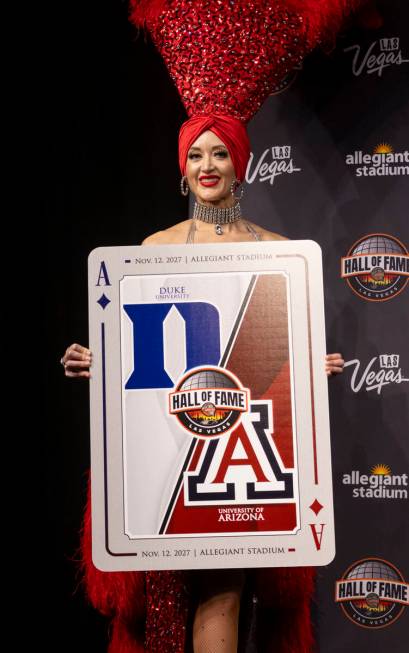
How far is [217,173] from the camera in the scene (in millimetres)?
2205

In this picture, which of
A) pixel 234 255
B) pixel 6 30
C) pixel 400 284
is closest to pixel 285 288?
pixel 234 255

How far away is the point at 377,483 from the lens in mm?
2613

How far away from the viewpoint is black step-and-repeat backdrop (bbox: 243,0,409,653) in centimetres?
259

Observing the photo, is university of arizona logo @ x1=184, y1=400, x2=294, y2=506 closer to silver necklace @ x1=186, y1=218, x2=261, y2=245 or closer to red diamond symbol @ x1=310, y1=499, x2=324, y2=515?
red diamond symbol @ x1=310, y1=499, x2=324, y2=515

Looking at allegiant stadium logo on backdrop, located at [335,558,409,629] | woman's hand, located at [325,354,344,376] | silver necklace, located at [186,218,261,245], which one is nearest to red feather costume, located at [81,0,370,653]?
silver necklace, located at [186,218,261,245]

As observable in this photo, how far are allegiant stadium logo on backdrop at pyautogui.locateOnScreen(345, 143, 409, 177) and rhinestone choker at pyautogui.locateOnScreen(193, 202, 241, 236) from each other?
0.60 metres

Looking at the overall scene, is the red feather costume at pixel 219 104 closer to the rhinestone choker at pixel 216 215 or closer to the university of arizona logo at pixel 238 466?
the rhinestone choker at pixel 216 215

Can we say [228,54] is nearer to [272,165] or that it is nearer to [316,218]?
[272,165]

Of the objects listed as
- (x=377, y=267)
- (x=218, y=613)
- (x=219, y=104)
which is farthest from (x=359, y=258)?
(x=218, y=613)

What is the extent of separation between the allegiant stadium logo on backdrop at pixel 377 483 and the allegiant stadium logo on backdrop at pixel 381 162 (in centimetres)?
87

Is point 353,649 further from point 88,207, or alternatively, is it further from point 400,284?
point 88,207

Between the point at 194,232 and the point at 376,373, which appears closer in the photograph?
the point at 194,232

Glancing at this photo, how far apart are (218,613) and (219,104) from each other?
1.23 metres

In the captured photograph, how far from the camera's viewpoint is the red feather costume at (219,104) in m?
2.12
